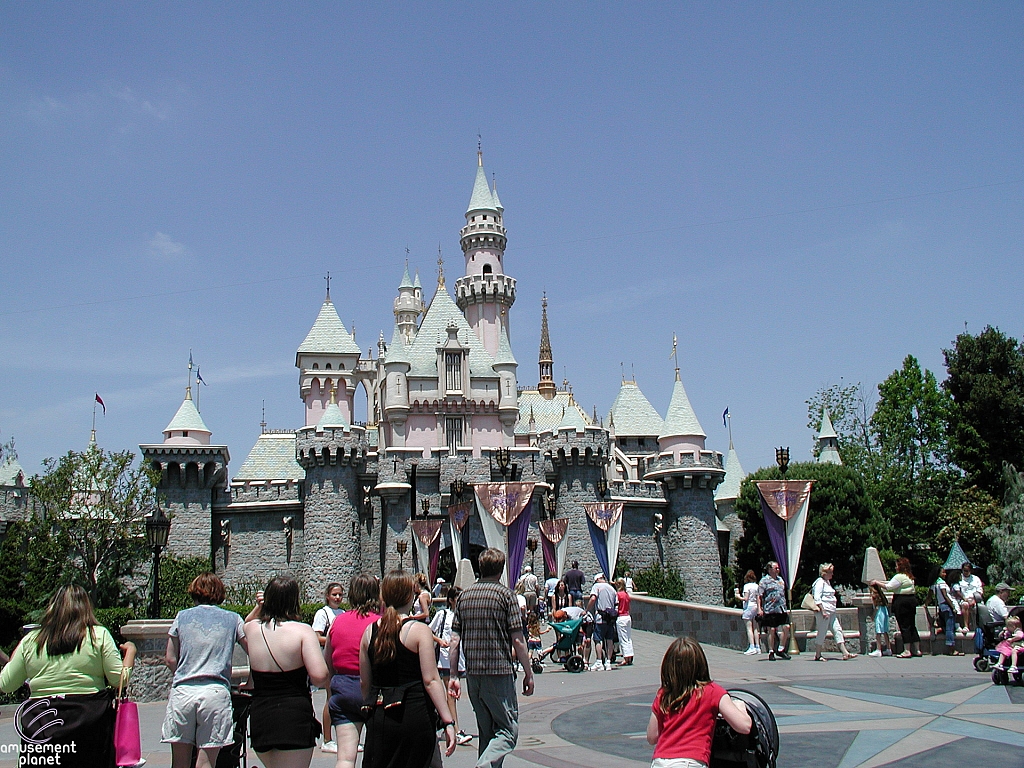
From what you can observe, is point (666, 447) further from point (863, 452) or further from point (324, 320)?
point (324, 320)

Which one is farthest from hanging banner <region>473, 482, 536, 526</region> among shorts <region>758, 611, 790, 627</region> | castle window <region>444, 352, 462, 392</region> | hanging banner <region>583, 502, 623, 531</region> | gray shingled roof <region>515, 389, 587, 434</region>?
gray shingled roof <region>515, 389, 587, 434</region>

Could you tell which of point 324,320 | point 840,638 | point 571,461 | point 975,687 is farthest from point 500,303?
point 975,687

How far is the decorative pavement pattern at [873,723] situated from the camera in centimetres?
739

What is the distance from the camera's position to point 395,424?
1592 inches

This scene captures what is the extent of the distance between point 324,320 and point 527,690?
43.6 metres

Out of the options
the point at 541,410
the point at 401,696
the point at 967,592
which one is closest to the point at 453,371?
the point at 541,410

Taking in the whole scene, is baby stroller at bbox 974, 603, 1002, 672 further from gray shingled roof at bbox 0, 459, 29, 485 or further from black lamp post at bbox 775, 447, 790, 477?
gray shingled roof at bbox 0, 459, 29, 485

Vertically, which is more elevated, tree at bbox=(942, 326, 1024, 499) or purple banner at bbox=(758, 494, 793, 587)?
tree at bbox=(942, 326, 1024, 499)

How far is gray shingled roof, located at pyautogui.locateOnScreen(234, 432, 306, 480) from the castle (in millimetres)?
136

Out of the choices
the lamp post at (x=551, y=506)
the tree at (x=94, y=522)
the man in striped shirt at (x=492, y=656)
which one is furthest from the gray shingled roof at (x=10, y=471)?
the man in striped shirt at (x=492, y=656)

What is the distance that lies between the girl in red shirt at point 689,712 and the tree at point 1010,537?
30213 millimetres

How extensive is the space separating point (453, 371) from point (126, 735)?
1404 inches

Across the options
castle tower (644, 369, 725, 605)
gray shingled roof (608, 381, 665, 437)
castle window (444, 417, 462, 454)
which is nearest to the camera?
castle tower (644, 369, 725, 605)

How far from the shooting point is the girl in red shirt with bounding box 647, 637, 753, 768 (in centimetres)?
462
